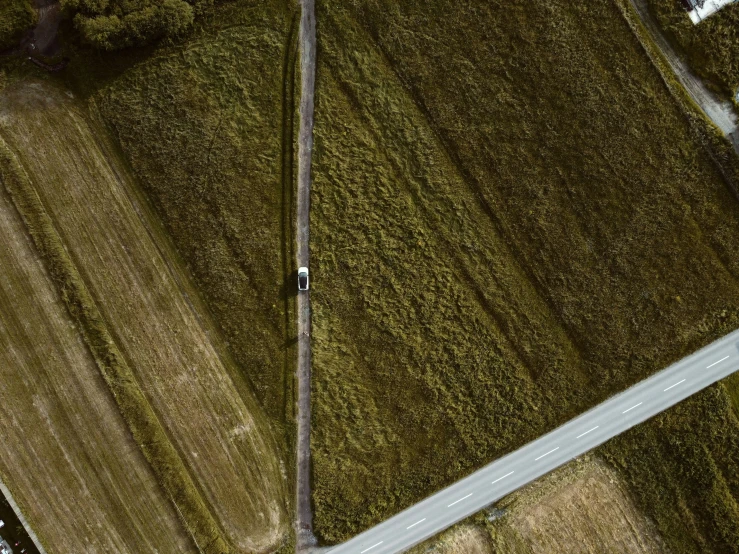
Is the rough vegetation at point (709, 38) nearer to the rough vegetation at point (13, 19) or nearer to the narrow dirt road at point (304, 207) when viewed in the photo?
the narrow dirt road at point (304, 207)

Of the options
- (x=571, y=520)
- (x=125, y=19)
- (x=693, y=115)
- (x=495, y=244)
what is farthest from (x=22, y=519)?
(x=693, y=115)

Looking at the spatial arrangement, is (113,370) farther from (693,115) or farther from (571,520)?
(693,115)

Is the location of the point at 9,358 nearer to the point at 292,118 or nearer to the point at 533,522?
the point at 292,118

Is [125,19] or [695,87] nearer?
[125,19]

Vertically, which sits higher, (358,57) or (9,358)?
(358,57)

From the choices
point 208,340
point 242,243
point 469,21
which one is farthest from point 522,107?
point 208,340

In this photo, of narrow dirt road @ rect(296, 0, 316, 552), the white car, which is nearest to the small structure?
narrow dirt road @ rect(296, 0, 316, 552)

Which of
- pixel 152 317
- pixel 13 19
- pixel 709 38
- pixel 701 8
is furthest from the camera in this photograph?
pixel 701 8

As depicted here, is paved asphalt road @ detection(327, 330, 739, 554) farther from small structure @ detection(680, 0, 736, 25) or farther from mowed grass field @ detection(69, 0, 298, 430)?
small structure @ detection(680, 0, 736, 25)
